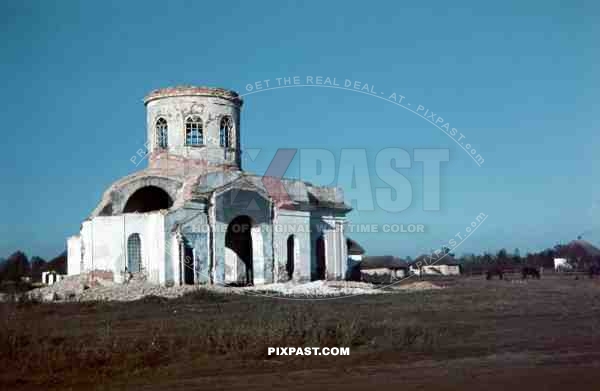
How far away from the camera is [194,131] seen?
97.0 ft

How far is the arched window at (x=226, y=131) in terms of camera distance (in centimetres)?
3009

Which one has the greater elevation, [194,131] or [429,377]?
[194,131]

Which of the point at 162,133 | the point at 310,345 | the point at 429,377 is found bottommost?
the point at 429,377

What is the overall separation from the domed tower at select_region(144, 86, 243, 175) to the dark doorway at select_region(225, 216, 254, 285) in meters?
2.72

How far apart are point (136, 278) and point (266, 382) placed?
17.5 m

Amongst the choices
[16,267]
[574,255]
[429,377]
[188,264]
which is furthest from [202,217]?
[574,255]

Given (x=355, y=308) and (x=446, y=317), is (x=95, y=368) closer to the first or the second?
(x=446, y=317)

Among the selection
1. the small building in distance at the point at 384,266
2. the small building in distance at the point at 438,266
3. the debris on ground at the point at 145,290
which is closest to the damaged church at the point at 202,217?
the debris on ground at the point at 145,290

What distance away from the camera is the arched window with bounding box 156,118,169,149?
29656 millimetres

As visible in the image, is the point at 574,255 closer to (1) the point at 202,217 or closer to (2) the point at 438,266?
(2) the point at 438,266

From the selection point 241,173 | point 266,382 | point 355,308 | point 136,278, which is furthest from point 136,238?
point 266,382

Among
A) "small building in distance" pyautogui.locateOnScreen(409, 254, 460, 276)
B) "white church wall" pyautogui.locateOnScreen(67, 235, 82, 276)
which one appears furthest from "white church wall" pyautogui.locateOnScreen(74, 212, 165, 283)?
"small building in distance" pyautogui.locateOnScreen(409, 254, 460, 276)

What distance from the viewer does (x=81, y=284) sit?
26000mm

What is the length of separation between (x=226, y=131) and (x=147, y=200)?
4.36m
